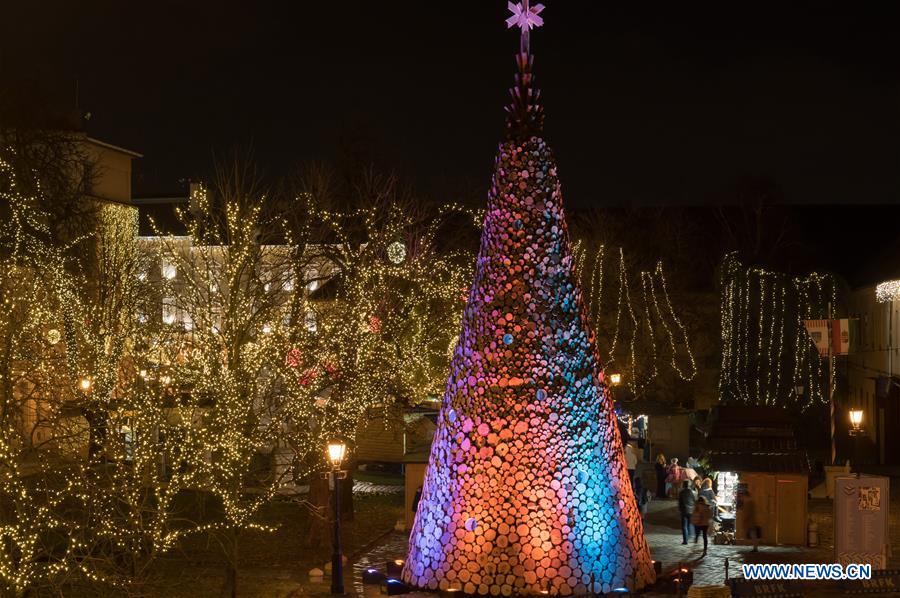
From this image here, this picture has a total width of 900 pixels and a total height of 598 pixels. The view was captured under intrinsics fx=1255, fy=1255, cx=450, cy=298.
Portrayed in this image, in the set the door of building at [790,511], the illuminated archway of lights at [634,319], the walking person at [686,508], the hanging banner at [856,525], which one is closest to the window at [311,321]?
the walking person at [686,508]

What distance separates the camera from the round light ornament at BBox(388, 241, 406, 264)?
34200 millimetres

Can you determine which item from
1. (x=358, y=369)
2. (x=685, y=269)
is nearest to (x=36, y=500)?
(x=358, y=369)

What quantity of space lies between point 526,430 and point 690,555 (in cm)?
1109

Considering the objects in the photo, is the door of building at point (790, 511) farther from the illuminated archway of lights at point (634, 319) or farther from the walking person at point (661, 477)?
the illuminated archway of lights at point (634, 319)

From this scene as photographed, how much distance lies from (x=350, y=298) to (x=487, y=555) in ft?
43.3

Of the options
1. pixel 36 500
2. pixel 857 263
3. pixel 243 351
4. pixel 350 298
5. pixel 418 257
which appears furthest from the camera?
pixel 857 263

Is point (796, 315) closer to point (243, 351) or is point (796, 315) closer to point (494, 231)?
point (243, 351)

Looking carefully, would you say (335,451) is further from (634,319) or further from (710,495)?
(634,319)

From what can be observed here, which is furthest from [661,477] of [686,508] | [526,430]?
[526,430]

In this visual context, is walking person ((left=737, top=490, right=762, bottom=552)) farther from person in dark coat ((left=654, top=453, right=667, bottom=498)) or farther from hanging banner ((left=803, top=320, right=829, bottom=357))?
person in dark coat ((left=654, top=453, right=667, bottom=498))

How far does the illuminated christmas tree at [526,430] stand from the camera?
1564 cm

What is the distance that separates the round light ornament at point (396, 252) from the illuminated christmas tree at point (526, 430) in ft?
58.7

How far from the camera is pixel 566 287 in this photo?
16141 mm

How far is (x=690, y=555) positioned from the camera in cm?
2552
